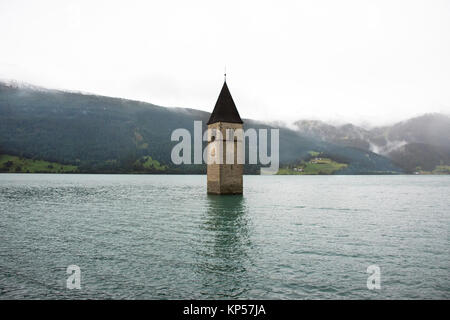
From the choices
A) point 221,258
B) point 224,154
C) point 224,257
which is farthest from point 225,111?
point 221,258

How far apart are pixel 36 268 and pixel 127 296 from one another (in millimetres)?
6263

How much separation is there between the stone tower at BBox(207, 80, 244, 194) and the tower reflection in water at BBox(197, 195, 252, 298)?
2306 centimetres

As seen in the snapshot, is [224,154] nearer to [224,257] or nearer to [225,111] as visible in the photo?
[225,111]

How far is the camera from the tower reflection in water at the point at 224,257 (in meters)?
13.1

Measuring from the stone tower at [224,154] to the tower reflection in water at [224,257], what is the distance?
23.1m

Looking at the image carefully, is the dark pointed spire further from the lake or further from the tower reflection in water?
the lake

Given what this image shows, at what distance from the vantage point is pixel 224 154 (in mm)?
53719

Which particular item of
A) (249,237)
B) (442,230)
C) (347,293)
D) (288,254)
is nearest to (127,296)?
(347,293)

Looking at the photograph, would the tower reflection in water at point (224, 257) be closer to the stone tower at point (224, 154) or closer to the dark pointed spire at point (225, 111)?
the stone tower at point (224, 154)

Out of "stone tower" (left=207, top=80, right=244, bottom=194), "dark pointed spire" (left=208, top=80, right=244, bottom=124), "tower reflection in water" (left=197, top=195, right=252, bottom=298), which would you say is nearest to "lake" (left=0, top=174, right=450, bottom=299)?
"tower reflection in water" (left=197, top=195, right=252, bottom=298)

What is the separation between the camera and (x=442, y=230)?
90.2ft

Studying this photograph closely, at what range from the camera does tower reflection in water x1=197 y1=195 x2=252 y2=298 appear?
13117 millimetres
